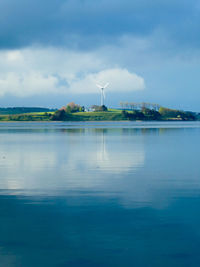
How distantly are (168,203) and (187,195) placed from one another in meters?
1.88

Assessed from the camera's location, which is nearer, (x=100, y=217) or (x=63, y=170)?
(x=100, y=217)

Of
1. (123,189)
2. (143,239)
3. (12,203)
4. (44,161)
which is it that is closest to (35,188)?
(12,203)

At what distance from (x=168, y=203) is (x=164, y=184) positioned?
4.32 m

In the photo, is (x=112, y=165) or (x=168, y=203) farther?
(x=112, y=165)

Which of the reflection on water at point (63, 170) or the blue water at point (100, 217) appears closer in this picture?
the blue water at point (100, 217)

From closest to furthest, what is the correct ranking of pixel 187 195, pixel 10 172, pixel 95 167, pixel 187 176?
1. pixel 187 195
2. pixel 187 176
3. pixel 10 172
4. pixel 95 167

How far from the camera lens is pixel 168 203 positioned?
15.0m

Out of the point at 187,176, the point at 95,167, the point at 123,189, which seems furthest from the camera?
the point at 95,167

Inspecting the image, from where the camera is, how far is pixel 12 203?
1514 centimetres

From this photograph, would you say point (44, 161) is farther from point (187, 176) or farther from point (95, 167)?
point (187, 176)

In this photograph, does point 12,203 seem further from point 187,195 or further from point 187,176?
point 187,176

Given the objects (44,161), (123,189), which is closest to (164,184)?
(123,189)

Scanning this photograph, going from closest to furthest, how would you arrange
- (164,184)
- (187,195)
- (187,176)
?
(187,195), (164,184), (187,176)

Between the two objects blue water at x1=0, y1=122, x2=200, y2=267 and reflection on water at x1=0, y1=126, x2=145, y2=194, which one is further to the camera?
reflection on water at x1=0, y1=126, x2=145, y2=194
